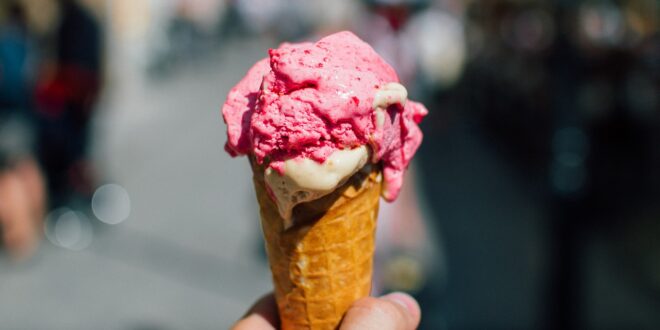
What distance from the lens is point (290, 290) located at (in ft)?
4.61

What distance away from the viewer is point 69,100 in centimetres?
479

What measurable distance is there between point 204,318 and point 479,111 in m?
6.72

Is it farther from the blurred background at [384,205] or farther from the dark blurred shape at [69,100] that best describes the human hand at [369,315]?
the dark blurred shape at [69,100]

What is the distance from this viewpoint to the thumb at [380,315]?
128cm

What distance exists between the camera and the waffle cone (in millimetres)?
1327

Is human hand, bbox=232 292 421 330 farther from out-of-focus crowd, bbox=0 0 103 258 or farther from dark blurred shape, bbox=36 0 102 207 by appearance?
dark blurred shape, bbox=36 0 102 207

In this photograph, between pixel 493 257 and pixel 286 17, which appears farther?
pixel 286 17

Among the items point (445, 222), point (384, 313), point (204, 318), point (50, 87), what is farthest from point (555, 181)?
point (50, 87)

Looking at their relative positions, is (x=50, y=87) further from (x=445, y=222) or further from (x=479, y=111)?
(x=479, y=111)

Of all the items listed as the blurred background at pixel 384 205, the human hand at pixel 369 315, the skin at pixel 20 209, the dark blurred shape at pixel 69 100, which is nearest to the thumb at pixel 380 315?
the human hand at pixel 369 315

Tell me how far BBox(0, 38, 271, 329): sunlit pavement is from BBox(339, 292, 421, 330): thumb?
8.45ft

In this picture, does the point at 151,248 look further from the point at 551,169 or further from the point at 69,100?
the point at 551,169

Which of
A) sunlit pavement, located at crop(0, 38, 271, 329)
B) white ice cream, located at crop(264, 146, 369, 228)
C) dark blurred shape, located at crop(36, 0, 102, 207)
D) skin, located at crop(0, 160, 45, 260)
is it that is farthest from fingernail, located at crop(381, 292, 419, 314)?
dark blurred shape, located at crop(36, 0, 102, 207)

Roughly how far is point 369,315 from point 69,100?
14.1 feet
